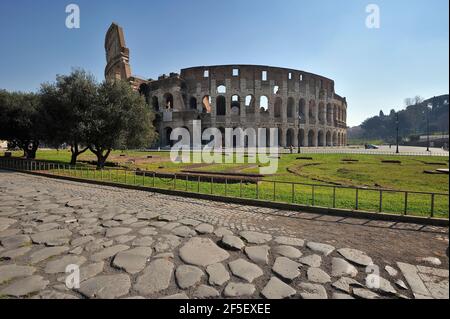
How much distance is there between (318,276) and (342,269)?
396mm

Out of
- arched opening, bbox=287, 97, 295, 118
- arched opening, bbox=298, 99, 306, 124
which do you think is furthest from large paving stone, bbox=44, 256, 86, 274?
arched opening, bbox=298, 99, 306, 124

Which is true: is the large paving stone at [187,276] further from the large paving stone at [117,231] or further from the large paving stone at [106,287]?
the large paving stone at [117,231]

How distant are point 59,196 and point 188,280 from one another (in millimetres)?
6367

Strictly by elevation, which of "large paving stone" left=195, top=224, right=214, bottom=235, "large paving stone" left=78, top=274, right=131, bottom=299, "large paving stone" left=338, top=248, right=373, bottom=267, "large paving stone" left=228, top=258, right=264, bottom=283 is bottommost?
"large paving stone" left=228, top=258, right=264, bottom=283

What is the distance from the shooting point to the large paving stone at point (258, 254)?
317cm

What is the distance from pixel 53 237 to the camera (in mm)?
3891

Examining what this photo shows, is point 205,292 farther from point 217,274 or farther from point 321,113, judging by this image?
point 321,113

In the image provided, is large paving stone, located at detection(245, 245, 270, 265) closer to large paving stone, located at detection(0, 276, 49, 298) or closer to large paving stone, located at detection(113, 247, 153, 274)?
large paving stone, located at detection(113, 247, 153, 274)

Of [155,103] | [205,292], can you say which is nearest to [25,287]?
[205,292]

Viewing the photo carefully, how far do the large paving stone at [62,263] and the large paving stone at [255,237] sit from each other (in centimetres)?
239

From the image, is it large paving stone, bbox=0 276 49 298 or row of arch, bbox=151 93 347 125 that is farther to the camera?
row of arch, bbox=151 93 347 125

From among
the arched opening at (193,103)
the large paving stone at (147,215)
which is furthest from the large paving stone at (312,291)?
the arched opening at (193,103)

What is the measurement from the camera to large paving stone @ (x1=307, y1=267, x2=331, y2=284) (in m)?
2.67

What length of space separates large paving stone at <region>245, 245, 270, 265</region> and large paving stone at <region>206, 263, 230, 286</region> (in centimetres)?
49
